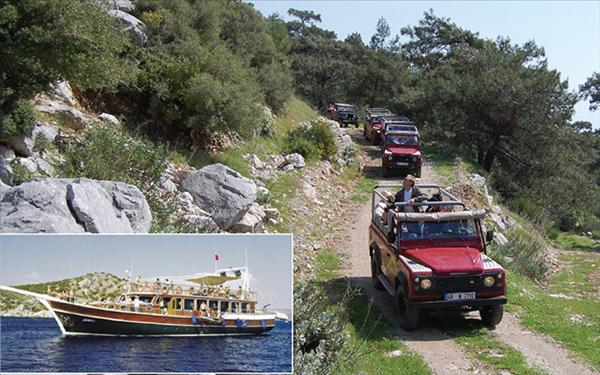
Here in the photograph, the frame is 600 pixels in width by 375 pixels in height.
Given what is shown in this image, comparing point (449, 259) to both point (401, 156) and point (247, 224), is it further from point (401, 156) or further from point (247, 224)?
point (401, 156)

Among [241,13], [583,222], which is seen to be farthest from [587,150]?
[241,13]

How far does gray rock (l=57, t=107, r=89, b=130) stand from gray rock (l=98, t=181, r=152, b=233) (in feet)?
25.5

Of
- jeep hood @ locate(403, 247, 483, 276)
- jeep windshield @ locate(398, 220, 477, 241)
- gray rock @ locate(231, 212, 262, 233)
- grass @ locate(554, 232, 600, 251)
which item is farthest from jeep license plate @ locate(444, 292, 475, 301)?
grass @ locate(554, 232, 600, 251)

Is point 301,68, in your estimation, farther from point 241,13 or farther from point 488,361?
point 488,361

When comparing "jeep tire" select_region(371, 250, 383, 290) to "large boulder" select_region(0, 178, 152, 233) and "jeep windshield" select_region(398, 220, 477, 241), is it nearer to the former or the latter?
"jeep windshield" select_region(398, 220, 477, 241)

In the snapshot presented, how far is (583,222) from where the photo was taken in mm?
40781

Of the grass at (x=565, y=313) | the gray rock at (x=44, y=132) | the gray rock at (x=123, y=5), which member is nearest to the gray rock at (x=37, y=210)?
the gray rock at (x=44, y=132)

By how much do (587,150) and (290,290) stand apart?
3412cm

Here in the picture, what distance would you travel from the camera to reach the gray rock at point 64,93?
16219 millimetres

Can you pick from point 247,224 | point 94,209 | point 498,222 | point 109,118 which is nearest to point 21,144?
point 247,224

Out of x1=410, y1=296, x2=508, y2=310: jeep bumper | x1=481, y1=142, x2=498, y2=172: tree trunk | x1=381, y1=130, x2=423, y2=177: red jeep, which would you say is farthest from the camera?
x1=481, y1=142, x2=498, y2=172: tree trunk

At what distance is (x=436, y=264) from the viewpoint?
33.9ft

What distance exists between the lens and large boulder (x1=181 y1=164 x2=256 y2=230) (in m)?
13.4

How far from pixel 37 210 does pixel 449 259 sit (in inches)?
266
